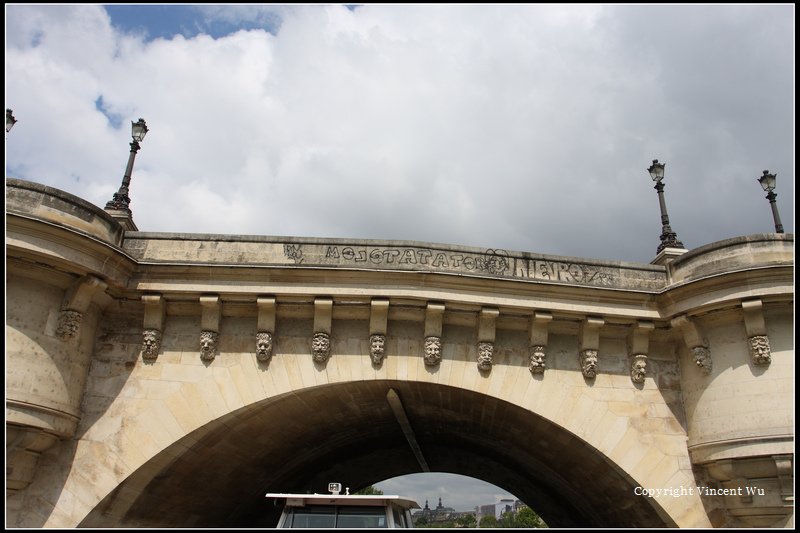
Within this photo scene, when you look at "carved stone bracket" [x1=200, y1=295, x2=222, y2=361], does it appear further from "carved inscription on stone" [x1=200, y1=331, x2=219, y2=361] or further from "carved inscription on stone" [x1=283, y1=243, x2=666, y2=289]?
"carved inscription on stone" [x1=283, y1=243, x2=666, y2=289]

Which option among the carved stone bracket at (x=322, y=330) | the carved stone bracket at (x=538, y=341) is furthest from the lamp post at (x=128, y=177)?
the carved stone bracket at (x=538, y=341)

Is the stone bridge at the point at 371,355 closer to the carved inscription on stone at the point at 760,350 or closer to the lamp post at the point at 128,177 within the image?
the carved inscription on stone at the point at 760,350

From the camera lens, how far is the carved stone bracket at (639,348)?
421 inches

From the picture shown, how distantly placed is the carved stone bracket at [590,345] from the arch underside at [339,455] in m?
1.21

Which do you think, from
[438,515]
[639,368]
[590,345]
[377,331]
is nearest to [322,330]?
[377,331]

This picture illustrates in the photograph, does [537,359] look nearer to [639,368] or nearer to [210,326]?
[639,368]

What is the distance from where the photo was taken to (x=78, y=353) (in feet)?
32.3

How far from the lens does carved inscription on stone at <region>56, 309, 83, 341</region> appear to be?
31.1 ft

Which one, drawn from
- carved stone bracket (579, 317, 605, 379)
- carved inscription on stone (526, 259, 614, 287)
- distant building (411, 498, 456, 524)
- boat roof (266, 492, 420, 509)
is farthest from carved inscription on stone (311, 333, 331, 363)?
distant building (411, 498, 456, 524)

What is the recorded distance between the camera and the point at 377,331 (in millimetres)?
10312

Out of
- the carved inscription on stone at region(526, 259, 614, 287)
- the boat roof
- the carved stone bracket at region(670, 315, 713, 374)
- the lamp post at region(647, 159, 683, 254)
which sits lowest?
the boat roof

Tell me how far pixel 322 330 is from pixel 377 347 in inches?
40.7

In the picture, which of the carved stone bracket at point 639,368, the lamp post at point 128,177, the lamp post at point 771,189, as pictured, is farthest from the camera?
the lamp post at point 771,189

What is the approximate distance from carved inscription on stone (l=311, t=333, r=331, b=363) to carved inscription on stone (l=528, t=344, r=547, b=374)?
3731mm
